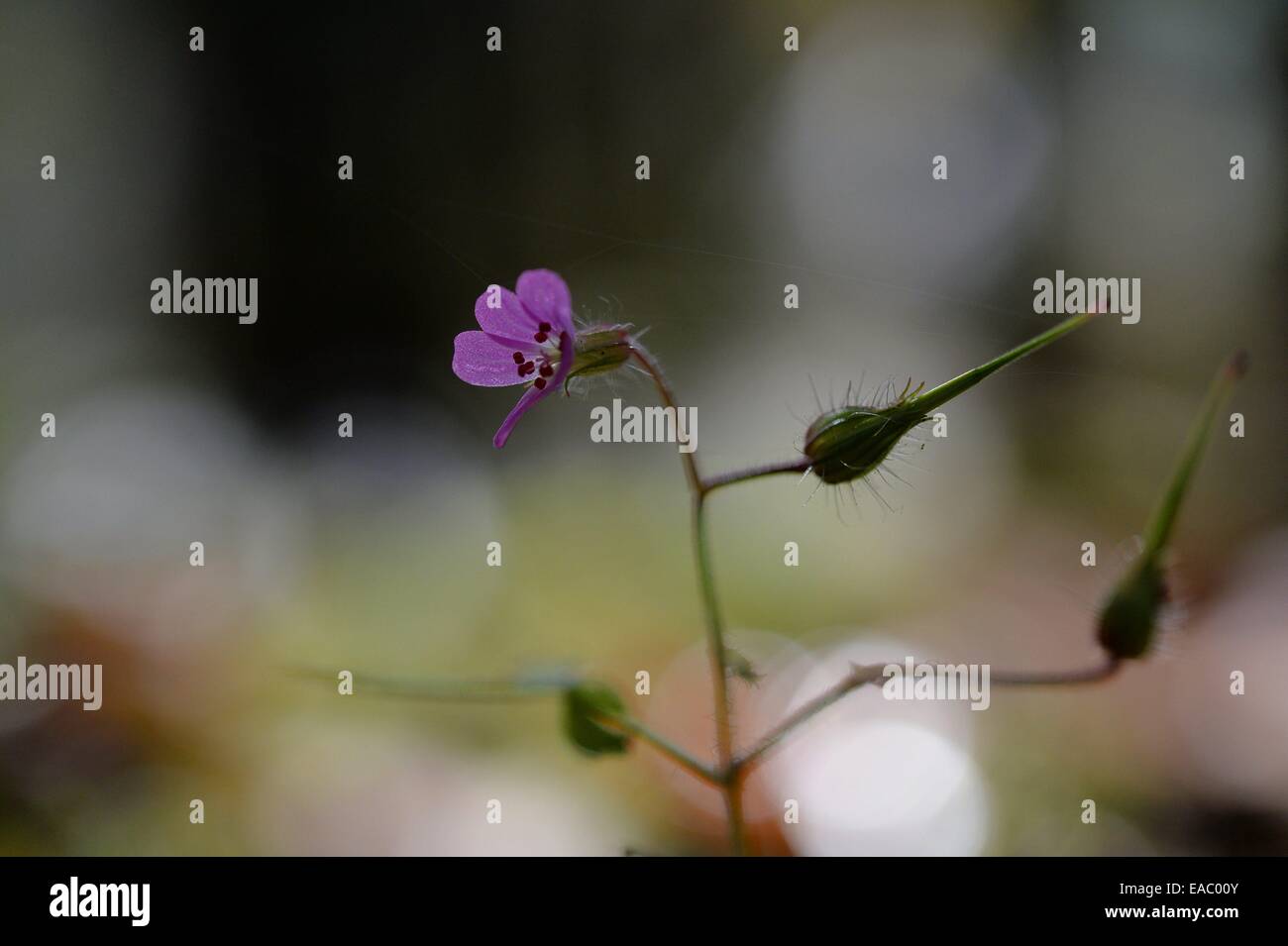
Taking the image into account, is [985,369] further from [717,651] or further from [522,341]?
[522,341]

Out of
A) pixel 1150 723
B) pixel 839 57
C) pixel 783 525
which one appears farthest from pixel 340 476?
pixel 1150 723

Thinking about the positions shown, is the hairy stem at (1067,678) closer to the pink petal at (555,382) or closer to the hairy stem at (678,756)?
the hairy stem at (678,756)

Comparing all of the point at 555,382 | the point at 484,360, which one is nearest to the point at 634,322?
the point at 484,360

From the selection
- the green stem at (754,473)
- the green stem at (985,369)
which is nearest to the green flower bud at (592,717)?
the green stem at (754,473)

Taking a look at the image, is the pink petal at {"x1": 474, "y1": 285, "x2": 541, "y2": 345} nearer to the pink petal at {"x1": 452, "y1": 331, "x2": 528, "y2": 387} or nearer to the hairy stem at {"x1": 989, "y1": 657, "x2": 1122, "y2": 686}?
the pink petal at {"x1": 452, "y1": 331, "x2": 528, "y2": 387}

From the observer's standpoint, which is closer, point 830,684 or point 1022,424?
point 830,684

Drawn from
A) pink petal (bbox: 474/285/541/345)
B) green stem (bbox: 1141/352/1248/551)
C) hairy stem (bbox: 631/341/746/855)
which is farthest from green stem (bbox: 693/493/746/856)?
green stem (bbox: 1141/352/1248/551)
